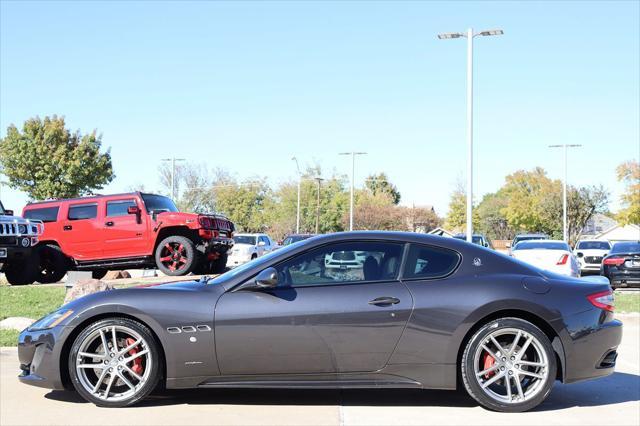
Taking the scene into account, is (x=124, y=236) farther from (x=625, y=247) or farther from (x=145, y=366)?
(x=625, y=247)

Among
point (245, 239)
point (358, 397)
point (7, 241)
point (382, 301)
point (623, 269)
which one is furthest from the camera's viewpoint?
point (245, 239)

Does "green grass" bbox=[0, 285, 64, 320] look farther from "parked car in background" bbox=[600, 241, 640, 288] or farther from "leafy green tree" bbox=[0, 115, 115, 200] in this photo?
"leafy green tree" bbox=[0, 115, 115, 200]

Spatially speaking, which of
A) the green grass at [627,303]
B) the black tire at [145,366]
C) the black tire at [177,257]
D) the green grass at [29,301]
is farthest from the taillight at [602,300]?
the black tire at [177,257]

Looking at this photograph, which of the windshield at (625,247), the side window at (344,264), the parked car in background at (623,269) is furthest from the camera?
the windshield at (625,247)

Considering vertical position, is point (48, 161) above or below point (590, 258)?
above

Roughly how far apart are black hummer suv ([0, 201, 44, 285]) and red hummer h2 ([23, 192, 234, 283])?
2.33 feet

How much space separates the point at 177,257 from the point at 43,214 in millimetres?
3525

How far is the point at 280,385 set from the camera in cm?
510

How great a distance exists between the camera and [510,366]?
5176 millimetres

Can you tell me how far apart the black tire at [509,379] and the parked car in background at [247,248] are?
20825 mm

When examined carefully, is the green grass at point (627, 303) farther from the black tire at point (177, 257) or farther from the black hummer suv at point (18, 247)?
the black hummer suv at point (18, 247)

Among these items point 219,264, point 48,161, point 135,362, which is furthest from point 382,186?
point 135,362

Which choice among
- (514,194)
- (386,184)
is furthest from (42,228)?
(386,184)

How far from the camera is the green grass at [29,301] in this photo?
32.6 feet
